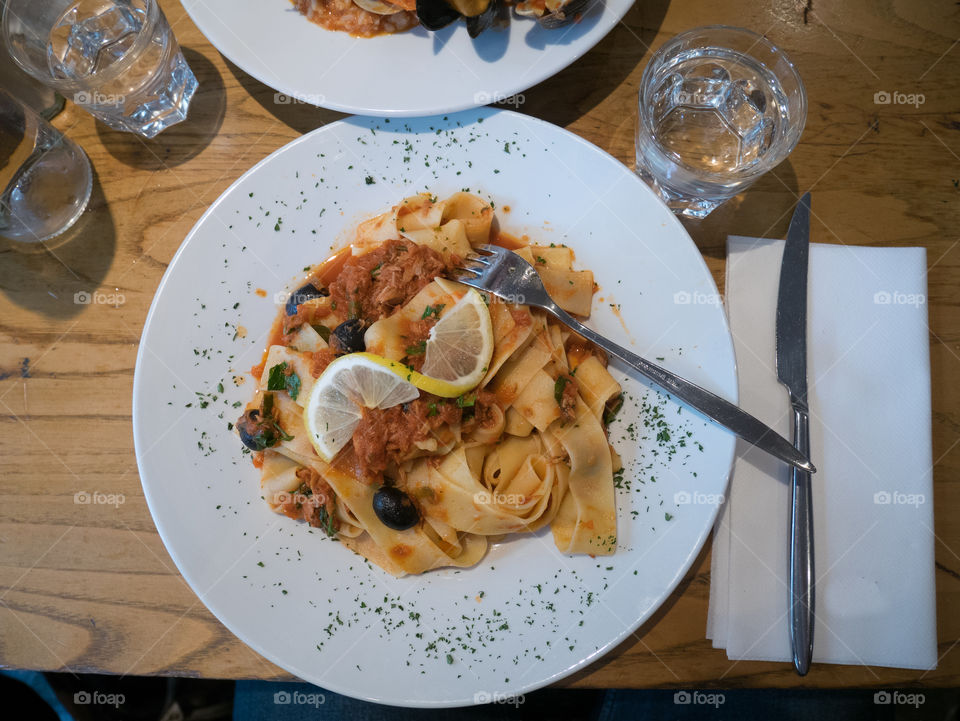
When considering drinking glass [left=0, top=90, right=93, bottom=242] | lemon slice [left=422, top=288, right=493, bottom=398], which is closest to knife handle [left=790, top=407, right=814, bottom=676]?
lemon slice [left=422, top=288, right=493, bottom=398]

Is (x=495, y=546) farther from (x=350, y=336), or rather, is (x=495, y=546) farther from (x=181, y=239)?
(x=181, y=239)

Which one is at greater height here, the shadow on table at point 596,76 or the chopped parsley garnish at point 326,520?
the shadow on table at point 596,76

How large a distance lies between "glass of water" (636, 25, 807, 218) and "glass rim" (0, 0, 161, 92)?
8.40 feet

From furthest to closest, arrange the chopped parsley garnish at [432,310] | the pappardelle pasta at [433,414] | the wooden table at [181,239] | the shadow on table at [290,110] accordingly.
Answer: the shadow on table at [290,110] < the wooden table at [181,239] < the chopped parsley garnish at [432,310] < the pappardelle pasta at [433,414]

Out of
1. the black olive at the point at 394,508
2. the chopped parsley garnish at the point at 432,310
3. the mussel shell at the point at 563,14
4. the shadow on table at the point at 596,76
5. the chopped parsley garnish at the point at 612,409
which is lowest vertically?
the black olive at the point at 394,508

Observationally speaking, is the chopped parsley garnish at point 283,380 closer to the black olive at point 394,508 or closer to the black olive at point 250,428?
the black olive at point 250,428

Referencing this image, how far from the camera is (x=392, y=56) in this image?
3.21 metres

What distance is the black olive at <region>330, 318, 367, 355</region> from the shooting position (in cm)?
308

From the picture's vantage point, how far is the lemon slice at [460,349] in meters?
2.95

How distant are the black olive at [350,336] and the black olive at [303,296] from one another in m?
0.27

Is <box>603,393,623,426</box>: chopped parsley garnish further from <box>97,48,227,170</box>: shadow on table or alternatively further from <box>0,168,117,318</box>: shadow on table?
<box>0,168,117,318</box>: shadow on table

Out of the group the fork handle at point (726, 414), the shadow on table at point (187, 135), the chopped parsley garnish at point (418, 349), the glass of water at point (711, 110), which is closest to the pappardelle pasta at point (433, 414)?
the chopped parsley garnish at point (418, 349)

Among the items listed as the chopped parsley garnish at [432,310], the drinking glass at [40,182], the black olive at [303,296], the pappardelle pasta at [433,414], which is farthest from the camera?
the drinking glass at [40,182]

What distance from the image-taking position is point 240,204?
326 cm
